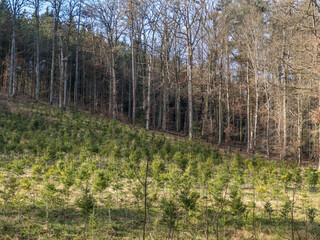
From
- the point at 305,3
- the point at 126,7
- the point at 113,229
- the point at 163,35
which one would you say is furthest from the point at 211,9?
the point at 113,229

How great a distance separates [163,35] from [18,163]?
17.8 meters

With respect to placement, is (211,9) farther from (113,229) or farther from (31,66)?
(31,66)

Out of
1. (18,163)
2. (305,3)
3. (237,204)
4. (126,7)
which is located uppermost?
(126,7)

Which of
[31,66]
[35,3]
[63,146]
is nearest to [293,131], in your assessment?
[63,146]

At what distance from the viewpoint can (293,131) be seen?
72.5 feet

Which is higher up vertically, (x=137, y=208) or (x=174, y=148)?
(x=174, y=148)

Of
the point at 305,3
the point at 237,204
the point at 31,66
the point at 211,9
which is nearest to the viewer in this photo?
the point at 237,204

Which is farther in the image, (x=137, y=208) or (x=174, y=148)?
(x=174, y=148)

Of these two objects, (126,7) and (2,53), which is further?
(2,53)

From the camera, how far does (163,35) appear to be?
2180 cm

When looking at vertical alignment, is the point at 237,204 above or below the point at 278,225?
above

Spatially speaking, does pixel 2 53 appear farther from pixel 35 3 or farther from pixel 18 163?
pixel 18 163

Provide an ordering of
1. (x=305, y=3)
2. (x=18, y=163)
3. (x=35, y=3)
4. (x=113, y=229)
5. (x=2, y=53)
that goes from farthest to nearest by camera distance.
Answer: (x=2, y=53) < (x=35, y=3) < (x=305, y=3) < (x=18, y=163) < (x=113, y=229)

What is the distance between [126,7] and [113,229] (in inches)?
793
